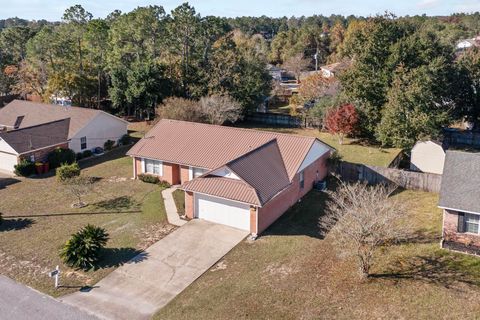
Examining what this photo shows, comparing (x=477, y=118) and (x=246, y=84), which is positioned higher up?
(x=246, y=84)

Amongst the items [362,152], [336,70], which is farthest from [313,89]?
[362,152]

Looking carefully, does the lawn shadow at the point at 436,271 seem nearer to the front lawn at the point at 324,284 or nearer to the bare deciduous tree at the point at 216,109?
the front lawn at the point at 324,284

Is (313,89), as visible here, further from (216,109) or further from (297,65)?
(297,65)

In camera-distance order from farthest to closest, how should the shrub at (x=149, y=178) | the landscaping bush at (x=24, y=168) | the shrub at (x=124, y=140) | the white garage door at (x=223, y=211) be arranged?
the shrub at (x=124, y=140), the landscaping bush at (x=24, y=168), the shrub at (x=149, y=178), the white garage door at (x=223, y=211)

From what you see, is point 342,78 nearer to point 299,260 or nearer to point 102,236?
point 299,260

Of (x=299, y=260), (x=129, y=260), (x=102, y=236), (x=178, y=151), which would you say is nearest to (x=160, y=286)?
(x=129, y=260)

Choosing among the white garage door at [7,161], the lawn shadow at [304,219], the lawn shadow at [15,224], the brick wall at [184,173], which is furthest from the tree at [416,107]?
the white garage door at [7,161]

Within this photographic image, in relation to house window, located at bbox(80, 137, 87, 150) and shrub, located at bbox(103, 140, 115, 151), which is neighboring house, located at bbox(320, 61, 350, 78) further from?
house window, located at bbox(80, 137, 87, 150)
